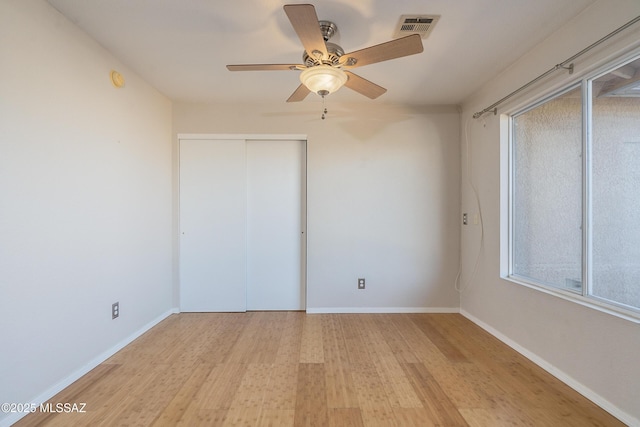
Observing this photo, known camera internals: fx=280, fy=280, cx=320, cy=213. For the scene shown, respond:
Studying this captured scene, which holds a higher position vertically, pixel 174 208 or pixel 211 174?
pixel 211 174

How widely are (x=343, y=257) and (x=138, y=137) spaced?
241 cm

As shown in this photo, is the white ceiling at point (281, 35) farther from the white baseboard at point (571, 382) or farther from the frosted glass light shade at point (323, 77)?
the white baseboard at point (571, 382)

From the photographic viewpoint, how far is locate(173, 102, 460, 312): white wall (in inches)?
128

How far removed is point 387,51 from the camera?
5.03ft

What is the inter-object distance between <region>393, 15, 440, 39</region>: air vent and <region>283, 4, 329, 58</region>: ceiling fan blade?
2.14ft

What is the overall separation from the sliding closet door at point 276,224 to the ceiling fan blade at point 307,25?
5.83 feet

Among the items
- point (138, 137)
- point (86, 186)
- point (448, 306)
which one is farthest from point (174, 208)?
point (448, 306)

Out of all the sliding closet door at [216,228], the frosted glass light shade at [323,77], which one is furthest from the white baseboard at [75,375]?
the frosted glass light shade at [323,77]

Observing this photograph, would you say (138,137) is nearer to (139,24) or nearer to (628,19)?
(139,24)

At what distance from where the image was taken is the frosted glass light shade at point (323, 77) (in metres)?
1.66

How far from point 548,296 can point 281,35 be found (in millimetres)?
2688

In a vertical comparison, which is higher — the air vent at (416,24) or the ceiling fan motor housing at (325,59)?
the air vent at (416,24)

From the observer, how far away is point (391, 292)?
128 inches

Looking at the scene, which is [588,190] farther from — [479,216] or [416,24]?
[416,24]
